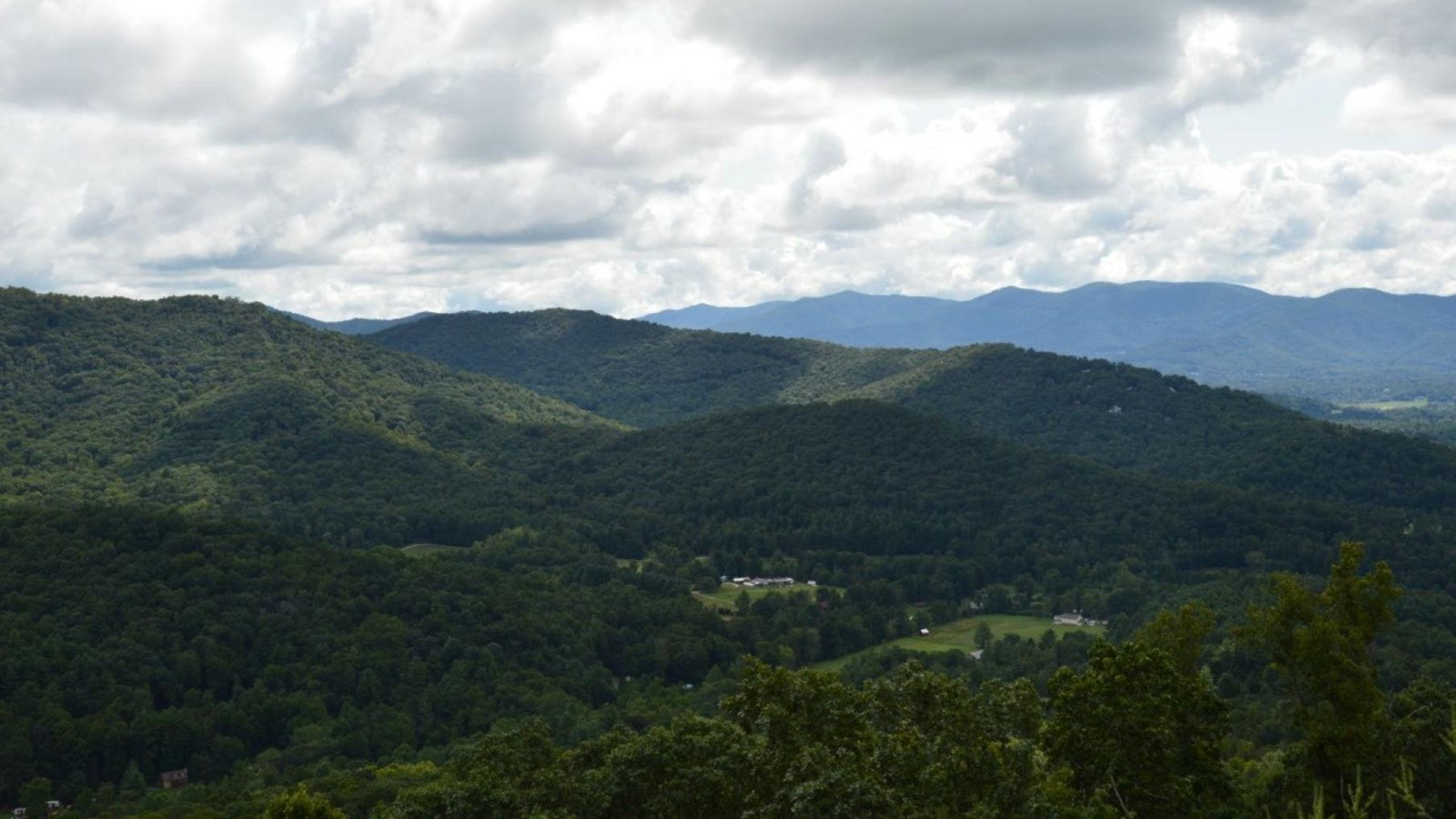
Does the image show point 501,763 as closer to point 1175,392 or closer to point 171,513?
point 171,513

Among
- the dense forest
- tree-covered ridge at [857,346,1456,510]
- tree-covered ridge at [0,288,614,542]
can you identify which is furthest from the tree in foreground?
tree-covered ridge at [857,346,1456,510]

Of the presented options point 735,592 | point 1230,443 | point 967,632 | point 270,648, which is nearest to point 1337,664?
point 270,648

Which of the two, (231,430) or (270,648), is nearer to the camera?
(270,648)

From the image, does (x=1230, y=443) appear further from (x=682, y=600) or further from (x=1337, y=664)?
(x=1337, y=664)

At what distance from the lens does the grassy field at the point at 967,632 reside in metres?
99.4

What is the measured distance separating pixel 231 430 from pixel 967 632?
342 feet

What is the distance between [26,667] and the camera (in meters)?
74.8

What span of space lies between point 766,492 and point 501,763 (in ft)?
359

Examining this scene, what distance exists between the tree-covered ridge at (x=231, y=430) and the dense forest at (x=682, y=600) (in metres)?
0.68

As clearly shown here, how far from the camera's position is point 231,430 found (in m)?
162

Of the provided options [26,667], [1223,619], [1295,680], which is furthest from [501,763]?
[1223,619]

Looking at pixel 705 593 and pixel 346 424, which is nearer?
pixel 705 593

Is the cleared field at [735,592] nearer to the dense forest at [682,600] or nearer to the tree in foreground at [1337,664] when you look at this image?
the dense forest at [682,600]

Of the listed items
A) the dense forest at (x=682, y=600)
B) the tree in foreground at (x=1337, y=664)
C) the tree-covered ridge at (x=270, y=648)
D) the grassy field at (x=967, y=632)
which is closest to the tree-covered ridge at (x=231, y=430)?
the dense forest at (x=682, y=600)
